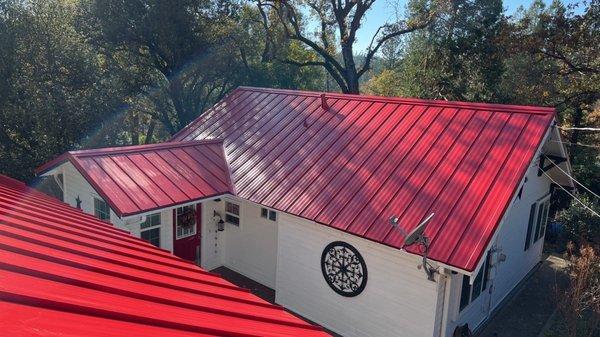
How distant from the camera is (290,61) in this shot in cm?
2617

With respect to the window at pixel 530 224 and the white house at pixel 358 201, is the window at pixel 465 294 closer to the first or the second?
the white house at pixel 358 201

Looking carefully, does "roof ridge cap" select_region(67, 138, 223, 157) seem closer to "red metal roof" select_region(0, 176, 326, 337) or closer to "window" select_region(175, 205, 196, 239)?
"window" select_region(175, 205, 196, 239)

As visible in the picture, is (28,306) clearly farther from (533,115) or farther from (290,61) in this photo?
(290,61)

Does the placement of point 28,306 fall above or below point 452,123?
below

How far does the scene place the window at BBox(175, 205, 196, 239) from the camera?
11828 millimetres

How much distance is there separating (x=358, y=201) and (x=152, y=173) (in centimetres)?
548

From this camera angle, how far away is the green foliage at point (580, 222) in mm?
14906

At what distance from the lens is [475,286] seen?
9953 millimetres

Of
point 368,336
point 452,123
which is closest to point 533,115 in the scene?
point 452,123

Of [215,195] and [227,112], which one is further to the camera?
[227,112]

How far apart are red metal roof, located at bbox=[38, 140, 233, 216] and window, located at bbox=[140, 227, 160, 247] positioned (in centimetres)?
114

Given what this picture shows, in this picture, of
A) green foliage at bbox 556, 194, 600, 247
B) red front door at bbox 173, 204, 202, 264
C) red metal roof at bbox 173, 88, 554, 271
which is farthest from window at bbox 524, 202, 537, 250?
red front door at bbox 173, 204, 202, 264

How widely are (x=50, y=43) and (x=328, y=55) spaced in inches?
598

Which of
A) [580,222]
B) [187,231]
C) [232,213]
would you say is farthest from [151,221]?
[580,222]
